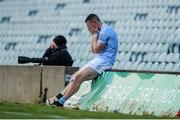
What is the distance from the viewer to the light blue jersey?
29.3 feet

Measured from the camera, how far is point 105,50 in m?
9.01

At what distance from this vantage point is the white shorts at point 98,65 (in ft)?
29.5

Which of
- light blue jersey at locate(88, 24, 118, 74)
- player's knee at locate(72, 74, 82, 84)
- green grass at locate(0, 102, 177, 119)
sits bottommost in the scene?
green grass at locate(0, 102, 177, 119)

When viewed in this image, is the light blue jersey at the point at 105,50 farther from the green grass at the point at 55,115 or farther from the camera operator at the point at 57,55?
the camera operator at the point at 57,55

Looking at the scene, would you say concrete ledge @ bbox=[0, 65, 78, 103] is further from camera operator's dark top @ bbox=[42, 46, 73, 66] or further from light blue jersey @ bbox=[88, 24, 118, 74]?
light blue jersey @ bbox=[88, 24, 118, 74]

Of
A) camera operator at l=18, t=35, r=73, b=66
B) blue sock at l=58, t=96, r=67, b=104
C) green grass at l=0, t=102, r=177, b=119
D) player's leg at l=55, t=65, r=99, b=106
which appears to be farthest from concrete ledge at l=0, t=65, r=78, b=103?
green grass at l=0, t=102, r=177, b=119

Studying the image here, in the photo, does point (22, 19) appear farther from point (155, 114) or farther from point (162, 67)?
point (155, 114)

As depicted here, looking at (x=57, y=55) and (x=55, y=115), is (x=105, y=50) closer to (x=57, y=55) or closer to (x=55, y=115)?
(x=57, y=55)

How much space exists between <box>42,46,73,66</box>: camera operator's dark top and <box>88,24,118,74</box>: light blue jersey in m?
1.54

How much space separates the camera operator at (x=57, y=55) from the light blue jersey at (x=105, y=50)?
59.3 inches

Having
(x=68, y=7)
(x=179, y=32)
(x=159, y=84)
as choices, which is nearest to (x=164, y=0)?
(x=179, y=32)

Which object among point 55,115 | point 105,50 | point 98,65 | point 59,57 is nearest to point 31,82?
point 59,57

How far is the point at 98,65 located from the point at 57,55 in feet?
5.60

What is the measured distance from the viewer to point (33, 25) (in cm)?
3009
